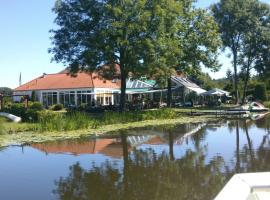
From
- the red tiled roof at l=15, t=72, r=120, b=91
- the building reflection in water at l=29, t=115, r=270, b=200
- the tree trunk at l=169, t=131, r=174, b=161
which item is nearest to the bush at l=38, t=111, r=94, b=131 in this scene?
the building reflection in water at l=29, t=115, r=270, b=200

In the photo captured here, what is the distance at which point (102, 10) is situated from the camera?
32.3 metres

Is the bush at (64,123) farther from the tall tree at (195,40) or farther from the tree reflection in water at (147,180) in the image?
the tall tree at (195,40)

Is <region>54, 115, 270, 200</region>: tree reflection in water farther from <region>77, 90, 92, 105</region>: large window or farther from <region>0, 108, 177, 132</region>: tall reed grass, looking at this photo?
<region>77, 90, 92, 105</region>: large window

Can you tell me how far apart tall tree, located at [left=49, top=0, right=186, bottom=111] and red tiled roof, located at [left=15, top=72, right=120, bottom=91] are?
749 inches

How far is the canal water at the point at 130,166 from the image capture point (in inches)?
407

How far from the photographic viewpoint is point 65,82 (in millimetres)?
58969

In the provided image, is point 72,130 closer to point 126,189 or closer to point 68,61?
point 68,61

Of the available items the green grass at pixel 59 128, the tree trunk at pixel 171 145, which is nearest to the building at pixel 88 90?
the green grass at pixel 59 128

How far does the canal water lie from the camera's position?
33.9 ft

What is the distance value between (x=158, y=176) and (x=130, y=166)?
1.77m

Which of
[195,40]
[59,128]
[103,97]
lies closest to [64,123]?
[59,128]

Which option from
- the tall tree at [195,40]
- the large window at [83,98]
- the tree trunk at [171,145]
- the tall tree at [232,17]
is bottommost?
the tree trunk at [171,145]

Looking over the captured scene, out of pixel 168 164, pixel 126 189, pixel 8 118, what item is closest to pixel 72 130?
pixel 8 118

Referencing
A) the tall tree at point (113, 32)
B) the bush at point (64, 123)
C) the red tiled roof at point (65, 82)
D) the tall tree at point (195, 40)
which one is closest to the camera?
the bush at point (64, 123)
